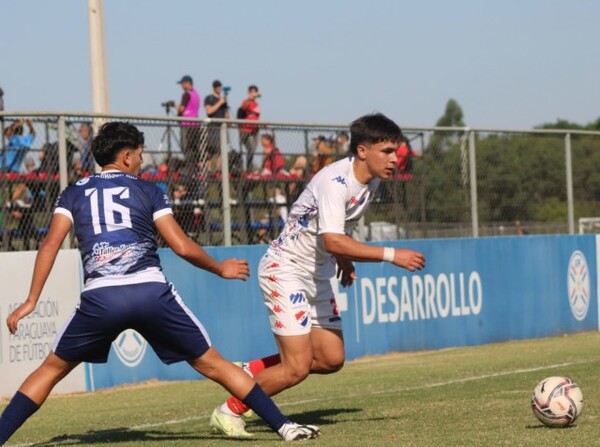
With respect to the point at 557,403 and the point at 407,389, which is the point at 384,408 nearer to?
the point at 407,389

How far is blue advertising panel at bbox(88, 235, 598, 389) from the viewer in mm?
14961

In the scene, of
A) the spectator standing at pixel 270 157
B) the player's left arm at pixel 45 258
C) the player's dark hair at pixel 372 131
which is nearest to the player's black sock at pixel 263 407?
the player's left arm at pixel 45 258

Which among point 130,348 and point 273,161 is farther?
point 273,161

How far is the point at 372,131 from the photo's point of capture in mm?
8672

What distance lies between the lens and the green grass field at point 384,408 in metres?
8.25

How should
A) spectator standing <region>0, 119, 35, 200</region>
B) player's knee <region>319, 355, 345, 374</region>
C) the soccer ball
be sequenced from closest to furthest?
the soccer ball < player's knee <region>319, 355, 345, 374</region> < spectator standing <region>0, 119, 35, 200</region>

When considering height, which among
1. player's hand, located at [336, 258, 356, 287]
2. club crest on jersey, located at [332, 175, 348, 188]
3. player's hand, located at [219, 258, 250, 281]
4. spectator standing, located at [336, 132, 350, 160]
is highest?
spectator standing, located at [336, 132, 350, 160]

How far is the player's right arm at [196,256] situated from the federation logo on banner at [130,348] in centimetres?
665

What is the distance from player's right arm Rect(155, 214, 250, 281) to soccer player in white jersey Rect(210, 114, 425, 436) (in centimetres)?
85

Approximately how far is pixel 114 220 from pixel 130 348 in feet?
22.7

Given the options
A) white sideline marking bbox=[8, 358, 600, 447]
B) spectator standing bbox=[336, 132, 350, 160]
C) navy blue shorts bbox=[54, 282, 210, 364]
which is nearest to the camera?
navy blue shorts bbox=[54, 282, 210, 364]

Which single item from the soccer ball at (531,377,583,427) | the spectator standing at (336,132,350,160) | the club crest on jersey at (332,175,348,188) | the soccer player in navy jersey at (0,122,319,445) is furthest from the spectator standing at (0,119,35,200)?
the soccer ball at (531,377,583,427)

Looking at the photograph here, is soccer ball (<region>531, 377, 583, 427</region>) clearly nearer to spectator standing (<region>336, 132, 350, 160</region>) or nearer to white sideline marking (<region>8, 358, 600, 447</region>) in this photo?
white sideline marking (<region>8, 358, 600, 447</region>)

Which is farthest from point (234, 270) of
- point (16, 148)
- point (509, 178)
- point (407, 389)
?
point (509, 178)
